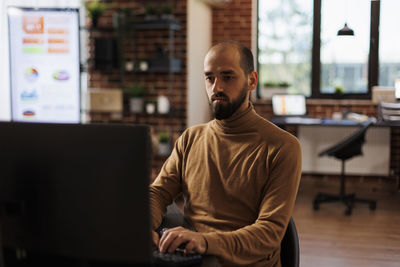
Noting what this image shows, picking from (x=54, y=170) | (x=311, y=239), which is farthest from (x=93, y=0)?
(x=54, y=170)

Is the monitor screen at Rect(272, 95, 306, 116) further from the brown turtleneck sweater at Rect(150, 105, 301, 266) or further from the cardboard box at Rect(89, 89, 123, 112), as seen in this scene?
the brown turtleneck sweater at Rect(150, 105, 301, 266)

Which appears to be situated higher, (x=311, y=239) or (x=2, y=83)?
(x=2, y=83)

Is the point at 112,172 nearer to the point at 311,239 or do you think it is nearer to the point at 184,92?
the point at 311,239

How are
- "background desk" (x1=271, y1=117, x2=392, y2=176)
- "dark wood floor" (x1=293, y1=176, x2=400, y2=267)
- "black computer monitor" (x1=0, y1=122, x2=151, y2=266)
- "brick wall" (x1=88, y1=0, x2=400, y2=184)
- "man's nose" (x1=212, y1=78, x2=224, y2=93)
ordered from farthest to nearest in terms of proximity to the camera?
"background desk" (x1=271, y1=117, x2=392, y2=176) → "brick wall" (x1=88, y1=0, x2=400, y2=184) → "dark wood floor" (x1=293, y1=176, x2=400, y2=267) → "man's nose" (x1=212, y1=78, x2=224, y2=93) → "black computer monitor" (x1=0, y1=122, x2=151, y2=266)

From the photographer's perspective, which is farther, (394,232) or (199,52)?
(199,52)

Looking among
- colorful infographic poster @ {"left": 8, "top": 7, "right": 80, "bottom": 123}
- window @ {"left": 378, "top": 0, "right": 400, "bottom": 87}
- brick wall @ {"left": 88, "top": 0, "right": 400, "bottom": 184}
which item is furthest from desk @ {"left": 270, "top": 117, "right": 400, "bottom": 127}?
colorful infographic poster @ {"left": 8, "top": 7, "right": 80, "bottom": 123}

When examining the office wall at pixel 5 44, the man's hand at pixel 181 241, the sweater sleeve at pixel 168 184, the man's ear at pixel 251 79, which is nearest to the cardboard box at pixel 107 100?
the office wall at pixel 5 44

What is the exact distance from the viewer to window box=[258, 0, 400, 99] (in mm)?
6453

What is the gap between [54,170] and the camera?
1.01 m

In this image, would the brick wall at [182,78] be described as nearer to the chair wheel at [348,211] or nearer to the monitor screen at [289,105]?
the monitor screen at [289,105]

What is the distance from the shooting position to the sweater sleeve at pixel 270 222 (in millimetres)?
1527

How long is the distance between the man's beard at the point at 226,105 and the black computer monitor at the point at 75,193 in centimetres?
86

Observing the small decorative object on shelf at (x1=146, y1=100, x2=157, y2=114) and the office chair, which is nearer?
the office chair

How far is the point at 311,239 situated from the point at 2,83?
12.8 ft
